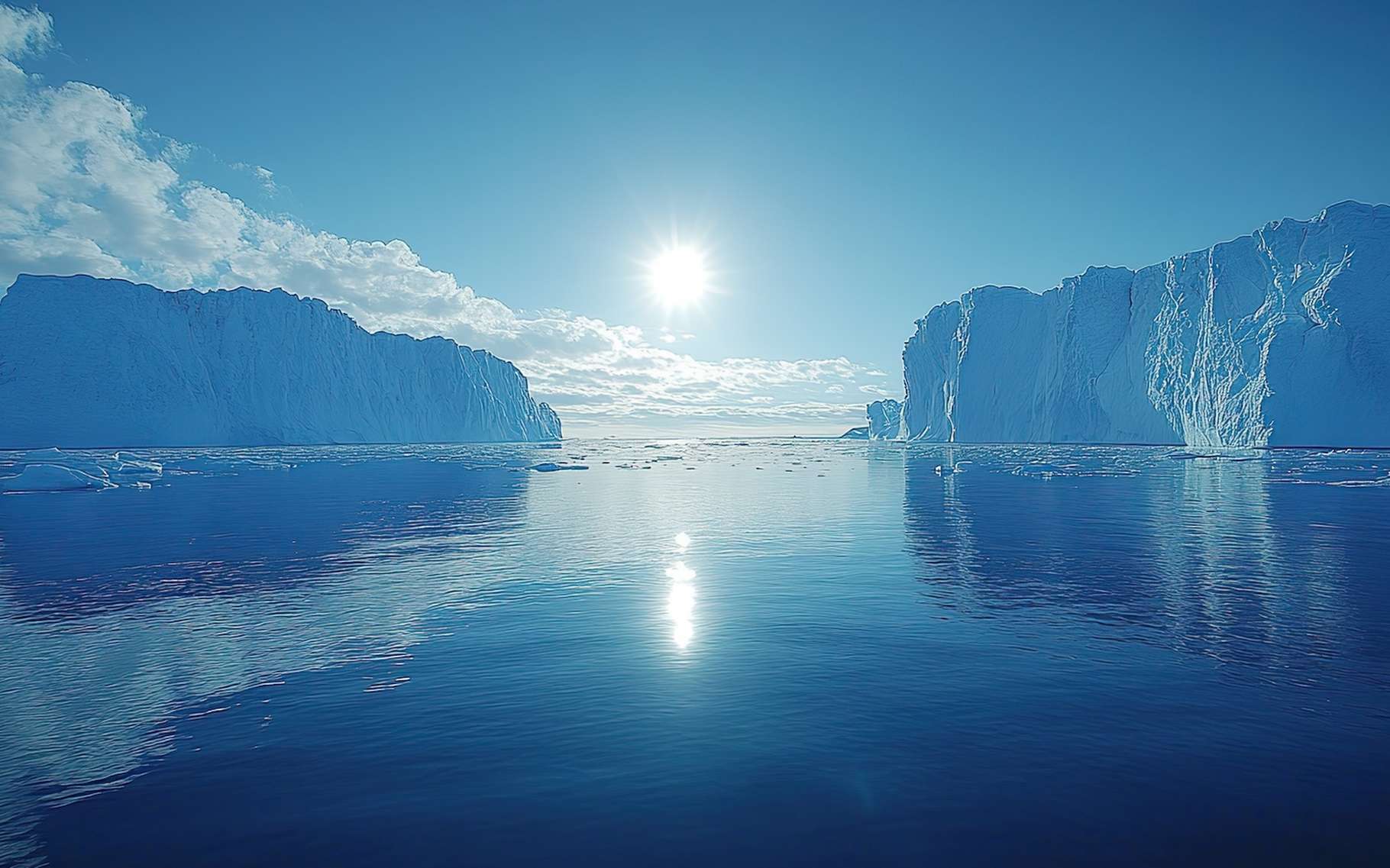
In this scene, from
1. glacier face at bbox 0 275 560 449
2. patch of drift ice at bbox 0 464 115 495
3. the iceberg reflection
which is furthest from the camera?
glacier face at bbox 0 275 560 449

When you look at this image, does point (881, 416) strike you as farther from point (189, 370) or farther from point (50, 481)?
point (50, 481)

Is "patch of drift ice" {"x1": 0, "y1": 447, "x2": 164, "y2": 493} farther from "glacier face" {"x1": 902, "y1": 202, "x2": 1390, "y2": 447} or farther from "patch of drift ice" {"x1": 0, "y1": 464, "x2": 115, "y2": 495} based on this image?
"glacier face" {"x1": 902, "y1": 202, "x2": 1390, "y2": 447}

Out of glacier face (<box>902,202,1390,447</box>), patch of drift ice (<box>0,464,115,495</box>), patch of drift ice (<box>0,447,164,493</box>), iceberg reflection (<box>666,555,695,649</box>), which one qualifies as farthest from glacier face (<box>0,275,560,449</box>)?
iceberg reflection (<box>666,555,695,649</box>)

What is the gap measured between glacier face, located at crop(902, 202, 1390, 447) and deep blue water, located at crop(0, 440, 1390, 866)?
5755 centimetres

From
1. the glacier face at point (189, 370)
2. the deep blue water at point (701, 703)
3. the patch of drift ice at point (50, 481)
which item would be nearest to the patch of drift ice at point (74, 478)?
the patch of drift ice at point (50, 481)

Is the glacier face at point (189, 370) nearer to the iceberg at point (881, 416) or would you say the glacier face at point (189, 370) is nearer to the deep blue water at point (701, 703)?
the deep blue water at point (701, 703)

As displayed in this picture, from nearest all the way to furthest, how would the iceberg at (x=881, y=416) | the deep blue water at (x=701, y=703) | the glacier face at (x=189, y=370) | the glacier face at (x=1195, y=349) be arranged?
the deep blue water at (x=701, y=703), the glacier face at (x=1195, y=349), the glacier face at (x=189, y=370), the iceberg at (x=881, y=416)

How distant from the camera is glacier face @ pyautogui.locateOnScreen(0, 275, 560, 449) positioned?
306ft

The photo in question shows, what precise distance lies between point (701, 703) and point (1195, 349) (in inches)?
3459

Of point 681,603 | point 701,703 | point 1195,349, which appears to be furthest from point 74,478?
point 1195,349

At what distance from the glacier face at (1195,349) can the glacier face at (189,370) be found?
9886cm

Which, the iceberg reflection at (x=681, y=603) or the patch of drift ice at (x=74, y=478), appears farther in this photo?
the patch of drift ice at (x=74, y=478)

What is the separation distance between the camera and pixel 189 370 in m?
100

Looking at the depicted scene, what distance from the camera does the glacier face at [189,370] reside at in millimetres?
93375
